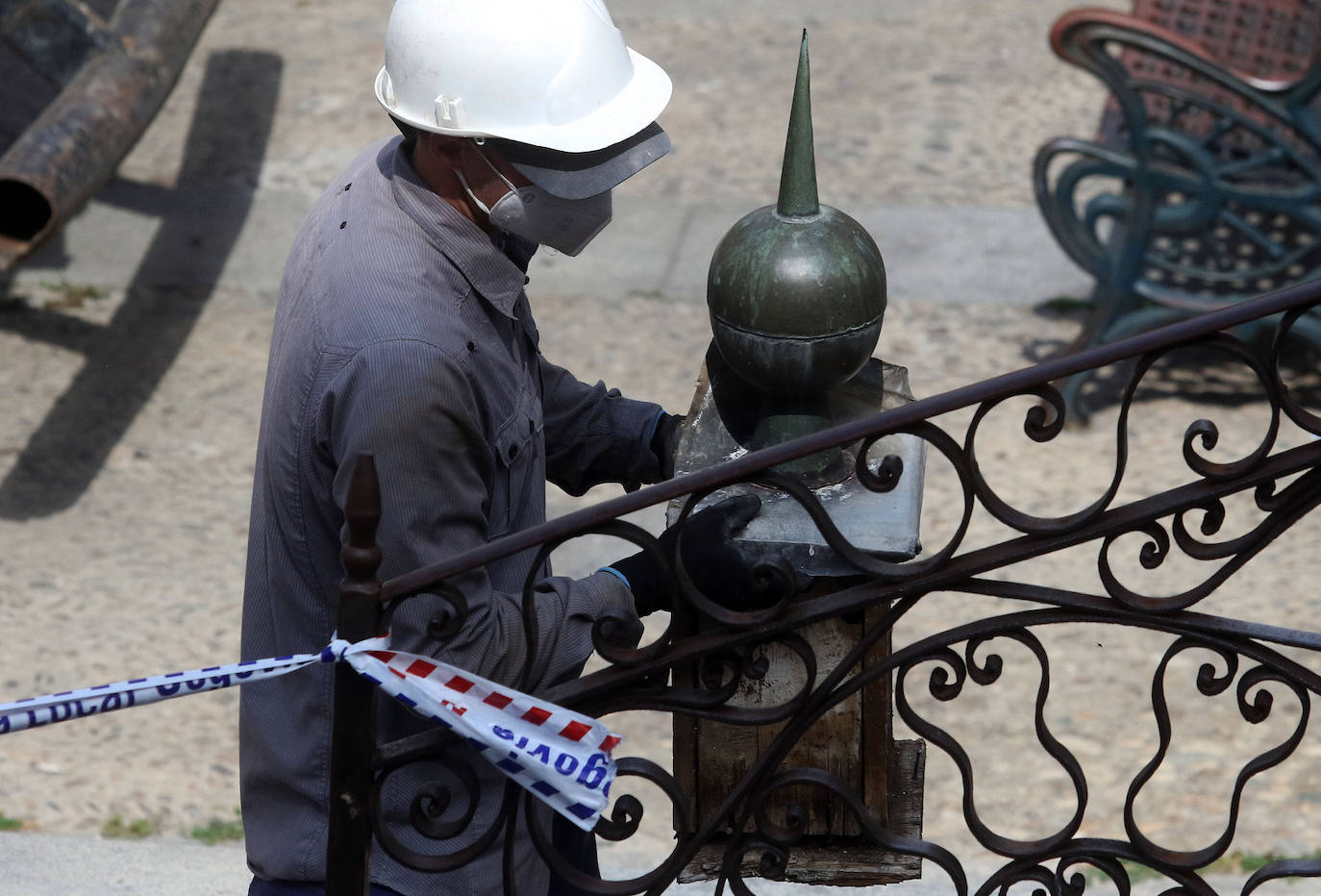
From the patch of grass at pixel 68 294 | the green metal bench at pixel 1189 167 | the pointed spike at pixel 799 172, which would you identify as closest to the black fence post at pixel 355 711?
the pointed spike at pixel 799 172

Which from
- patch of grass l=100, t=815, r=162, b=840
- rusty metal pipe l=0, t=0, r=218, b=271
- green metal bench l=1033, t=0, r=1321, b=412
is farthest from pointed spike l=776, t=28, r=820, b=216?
rusty metal pipe l=0, t=0, r=218, b=271

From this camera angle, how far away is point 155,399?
5629mm

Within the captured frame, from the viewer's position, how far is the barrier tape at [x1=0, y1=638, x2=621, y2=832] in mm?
1891

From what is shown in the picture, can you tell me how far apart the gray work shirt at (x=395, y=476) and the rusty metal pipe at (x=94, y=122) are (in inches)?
121

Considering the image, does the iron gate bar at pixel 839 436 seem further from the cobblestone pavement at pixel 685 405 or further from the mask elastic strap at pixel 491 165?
the cobblestone pavement at pixel 685 405

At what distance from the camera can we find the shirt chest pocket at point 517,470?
7.00 feet

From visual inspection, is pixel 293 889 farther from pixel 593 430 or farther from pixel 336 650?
pixel 593 430

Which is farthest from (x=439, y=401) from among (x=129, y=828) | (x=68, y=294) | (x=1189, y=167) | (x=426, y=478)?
(x=68, y=294)

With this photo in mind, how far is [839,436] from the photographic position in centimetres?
184

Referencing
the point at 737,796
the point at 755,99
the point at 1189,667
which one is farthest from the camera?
the point at 755,99

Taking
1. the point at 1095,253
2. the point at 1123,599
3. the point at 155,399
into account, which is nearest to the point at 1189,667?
the point at 1095,253

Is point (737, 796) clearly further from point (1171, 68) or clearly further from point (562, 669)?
point (1171, 68)

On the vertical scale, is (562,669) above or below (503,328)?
below

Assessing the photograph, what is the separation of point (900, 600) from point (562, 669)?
1.50ft
